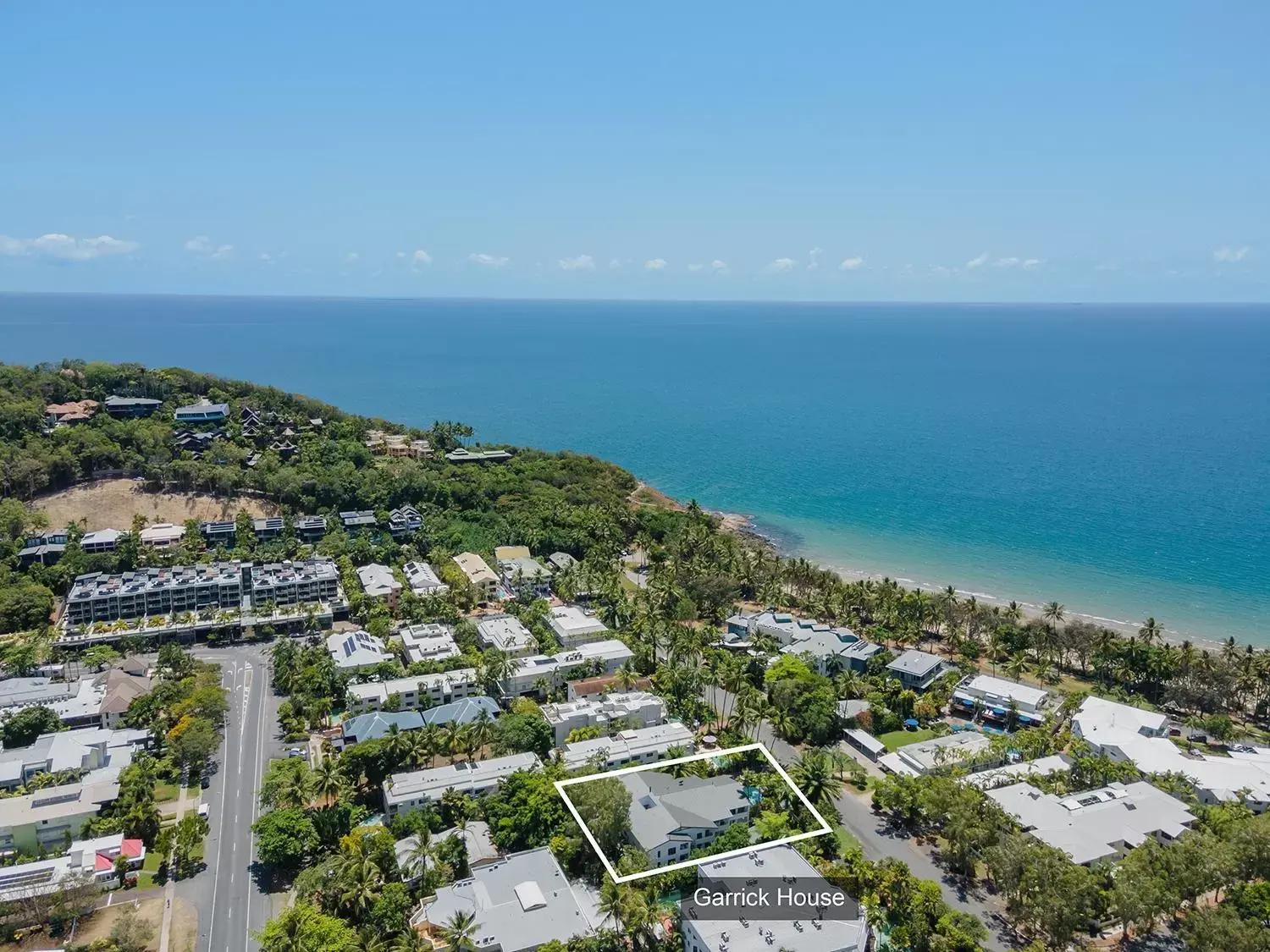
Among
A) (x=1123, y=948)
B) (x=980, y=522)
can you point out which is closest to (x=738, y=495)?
(x=980, y=522)

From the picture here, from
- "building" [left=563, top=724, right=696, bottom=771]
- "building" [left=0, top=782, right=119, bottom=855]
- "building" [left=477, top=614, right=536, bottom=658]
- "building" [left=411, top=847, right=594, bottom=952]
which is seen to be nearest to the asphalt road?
"building" [left=0, top=782, right=119, bottom=855]

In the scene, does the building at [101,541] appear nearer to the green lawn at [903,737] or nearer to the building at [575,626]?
the building at [575,626]

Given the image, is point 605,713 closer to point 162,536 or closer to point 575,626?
point 575,626

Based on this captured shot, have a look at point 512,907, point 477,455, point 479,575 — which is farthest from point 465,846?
point 477,455

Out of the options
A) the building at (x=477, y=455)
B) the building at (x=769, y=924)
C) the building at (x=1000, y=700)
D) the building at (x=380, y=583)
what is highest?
the building at (x=477, y=455)

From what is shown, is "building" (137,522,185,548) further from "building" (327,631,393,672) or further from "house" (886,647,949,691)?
"house" (886,647,949,691)

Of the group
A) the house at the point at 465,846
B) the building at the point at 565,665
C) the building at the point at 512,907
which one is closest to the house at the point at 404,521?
the building at the point at 565,665
